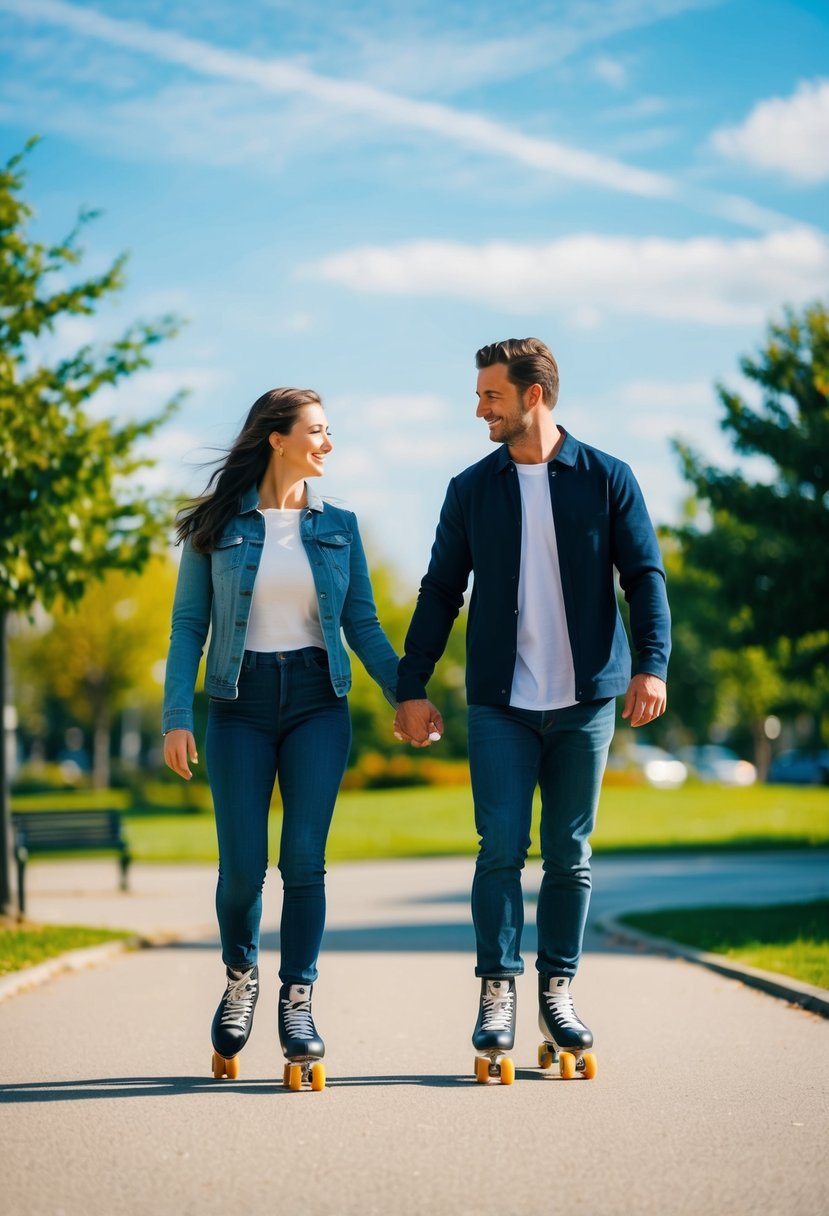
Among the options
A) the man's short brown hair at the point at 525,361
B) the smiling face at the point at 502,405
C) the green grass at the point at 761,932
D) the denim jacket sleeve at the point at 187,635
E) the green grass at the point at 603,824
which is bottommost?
the green grass at the point at 603,824

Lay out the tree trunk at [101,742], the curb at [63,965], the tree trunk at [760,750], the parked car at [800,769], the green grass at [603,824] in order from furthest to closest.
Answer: the tree trunk at [760,750] < the parked car at [800,769] < the tree trunk at [101,742] < the green grass at [603,824] < the curb at [63,965]

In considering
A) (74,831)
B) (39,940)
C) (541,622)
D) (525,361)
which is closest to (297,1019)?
(541,622)

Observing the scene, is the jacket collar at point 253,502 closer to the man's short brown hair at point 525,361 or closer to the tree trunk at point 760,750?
the man's short brown hair at point 525,361

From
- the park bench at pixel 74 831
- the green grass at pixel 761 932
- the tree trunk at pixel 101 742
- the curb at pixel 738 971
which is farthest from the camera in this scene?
the tree trunk at pixel 101 742

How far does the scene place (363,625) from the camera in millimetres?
5625

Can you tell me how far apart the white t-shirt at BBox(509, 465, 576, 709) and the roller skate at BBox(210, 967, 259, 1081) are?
1275 millimetres

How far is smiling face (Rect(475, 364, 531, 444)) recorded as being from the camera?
543cm

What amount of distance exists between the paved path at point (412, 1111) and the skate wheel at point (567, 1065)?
48mm

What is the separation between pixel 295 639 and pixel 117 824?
45.1ft

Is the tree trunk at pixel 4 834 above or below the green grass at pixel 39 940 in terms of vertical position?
above

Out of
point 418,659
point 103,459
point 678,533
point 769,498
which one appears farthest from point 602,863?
point 418,659

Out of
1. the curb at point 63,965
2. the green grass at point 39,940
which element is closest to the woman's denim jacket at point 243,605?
the curb at point 63,965

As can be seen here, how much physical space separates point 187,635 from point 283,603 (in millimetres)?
343

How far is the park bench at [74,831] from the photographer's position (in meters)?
18.1
